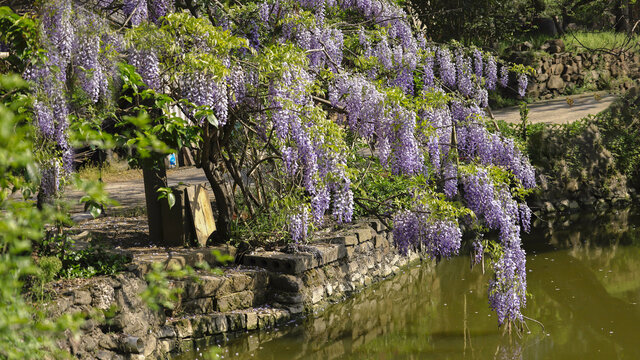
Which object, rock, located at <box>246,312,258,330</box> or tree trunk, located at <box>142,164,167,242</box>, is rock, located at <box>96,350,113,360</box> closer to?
rock, located at <box>246,312,258,330</box>

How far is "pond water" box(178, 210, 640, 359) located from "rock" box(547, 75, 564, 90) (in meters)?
8.85

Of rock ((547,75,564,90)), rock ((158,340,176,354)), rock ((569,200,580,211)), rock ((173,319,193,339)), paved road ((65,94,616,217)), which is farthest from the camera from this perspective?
rock ((547,75,564,90))

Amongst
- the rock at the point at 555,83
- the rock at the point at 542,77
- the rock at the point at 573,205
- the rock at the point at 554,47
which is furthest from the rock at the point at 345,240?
the rock at the point at 554,47

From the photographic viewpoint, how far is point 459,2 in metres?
15.2

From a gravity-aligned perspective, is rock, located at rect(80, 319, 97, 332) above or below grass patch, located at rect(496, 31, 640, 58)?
below

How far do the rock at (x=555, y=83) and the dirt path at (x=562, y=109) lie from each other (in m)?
0.33

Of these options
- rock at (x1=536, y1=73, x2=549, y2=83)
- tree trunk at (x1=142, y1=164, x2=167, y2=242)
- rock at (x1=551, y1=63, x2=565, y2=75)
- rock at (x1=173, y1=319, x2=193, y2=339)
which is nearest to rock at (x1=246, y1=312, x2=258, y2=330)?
rock at (x1=173, y1=319, x2=193, y2=339)

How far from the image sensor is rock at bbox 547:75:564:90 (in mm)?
17969

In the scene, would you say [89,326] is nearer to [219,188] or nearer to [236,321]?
[236,321]

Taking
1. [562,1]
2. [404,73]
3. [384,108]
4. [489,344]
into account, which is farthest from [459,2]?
[489,344]

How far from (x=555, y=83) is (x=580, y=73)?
3.03 ft

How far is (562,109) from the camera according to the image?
53.2 ft

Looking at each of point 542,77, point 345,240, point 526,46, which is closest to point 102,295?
point 345,240

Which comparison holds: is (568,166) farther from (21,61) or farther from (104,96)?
(21,61)
